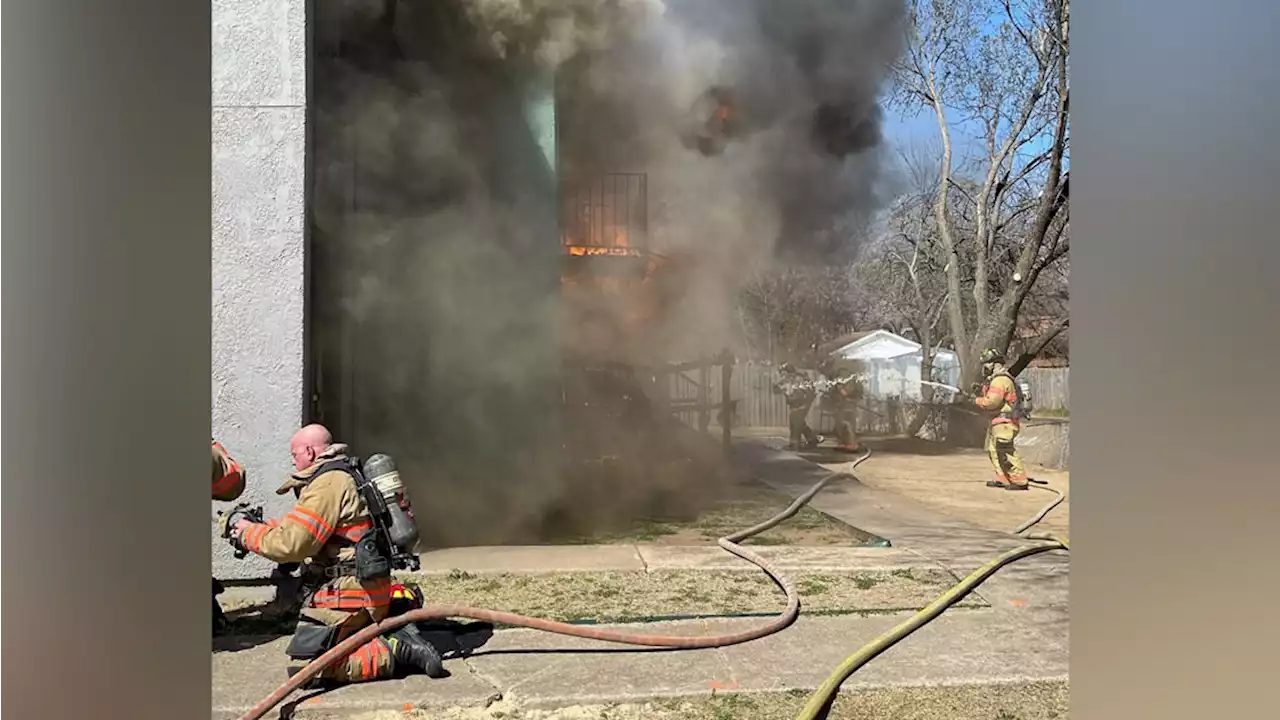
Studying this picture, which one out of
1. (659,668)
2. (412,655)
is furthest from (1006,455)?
(412,655)

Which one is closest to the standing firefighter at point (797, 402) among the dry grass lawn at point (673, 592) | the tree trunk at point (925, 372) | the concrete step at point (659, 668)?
the tree trunk at point (925, 372)

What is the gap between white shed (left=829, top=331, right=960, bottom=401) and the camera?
5.64m

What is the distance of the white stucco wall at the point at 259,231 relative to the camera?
346cm

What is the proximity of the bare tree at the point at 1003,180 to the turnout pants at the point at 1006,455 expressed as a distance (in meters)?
0.49

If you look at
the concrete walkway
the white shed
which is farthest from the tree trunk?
the concrete walkway

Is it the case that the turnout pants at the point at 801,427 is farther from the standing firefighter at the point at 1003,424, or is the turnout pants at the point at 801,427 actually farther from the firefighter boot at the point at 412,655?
the firefighter boot at the point at 412,655

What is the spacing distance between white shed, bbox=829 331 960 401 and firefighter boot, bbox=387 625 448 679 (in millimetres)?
3710

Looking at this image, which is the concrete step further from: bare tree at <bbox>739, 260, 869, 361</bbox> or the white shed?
the white shed

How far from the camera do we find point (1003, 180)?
20.1ft

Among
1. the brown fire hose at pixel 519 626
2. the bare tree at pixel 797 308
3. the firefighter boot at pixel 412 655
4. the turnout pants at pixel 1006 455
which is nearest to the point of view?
the brown fire hose at pixel 519 626

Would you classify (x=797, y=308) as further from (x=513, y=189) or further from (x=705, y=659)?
(x=705, y=659)

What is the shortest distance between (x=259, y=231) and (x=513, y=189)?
149cm
